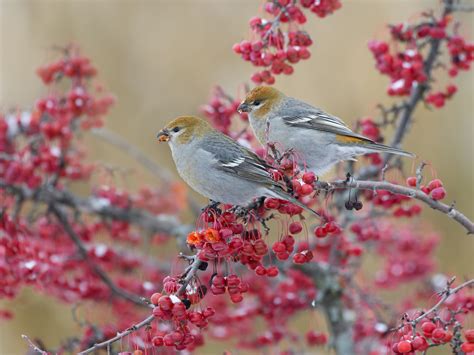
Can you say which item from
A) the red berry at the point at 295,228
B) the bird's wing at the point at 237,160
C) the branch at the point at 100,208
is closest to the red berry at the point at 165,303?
the red berry at the point at 295,228

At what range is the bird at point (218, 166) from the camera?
364 cm

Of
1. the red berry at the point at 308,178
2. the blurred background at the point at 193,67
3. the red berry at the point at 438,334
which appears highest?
the blurred background at the point at 193,67

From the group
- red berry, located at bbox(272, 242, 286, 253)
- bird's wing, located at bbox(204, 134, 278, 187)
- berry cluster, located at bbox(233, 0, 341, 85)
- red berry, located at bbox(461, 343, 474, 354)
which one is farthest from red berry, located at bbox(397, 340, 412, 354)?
berry cluster, located at bbox(233, 0, 341, 85)

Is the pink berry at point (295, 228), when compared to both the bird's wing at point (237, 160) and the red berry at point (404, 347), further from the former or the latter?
the red berry at point (404, 347)

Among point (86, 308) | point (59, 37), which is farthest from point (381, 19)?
point (86, 308)

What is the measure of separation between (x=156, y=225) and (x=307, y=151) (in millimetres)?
1341

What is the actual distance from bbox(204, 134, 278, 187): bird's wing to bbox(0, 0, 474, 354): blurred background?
4.77 metres

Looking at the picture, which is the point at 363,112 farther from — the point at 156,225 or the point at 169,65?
the point at 156,225

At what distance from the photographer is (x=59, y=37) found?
9.20 metres

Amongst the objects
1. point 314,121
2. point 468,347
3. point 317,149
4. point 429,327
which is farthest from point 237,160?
point 468,347

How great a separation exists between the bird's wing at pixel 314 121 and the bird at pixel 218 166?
0.53m

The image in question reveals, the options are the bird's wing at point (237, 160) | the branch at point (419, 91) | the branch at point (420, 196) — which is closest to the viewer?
the branch at point (420, 196)

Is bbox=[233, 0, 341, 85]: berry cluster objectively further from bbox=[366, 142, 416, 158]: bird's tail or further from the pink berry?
the pink berry

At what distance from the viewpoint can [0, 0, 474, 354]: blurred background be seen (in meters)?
9.06
